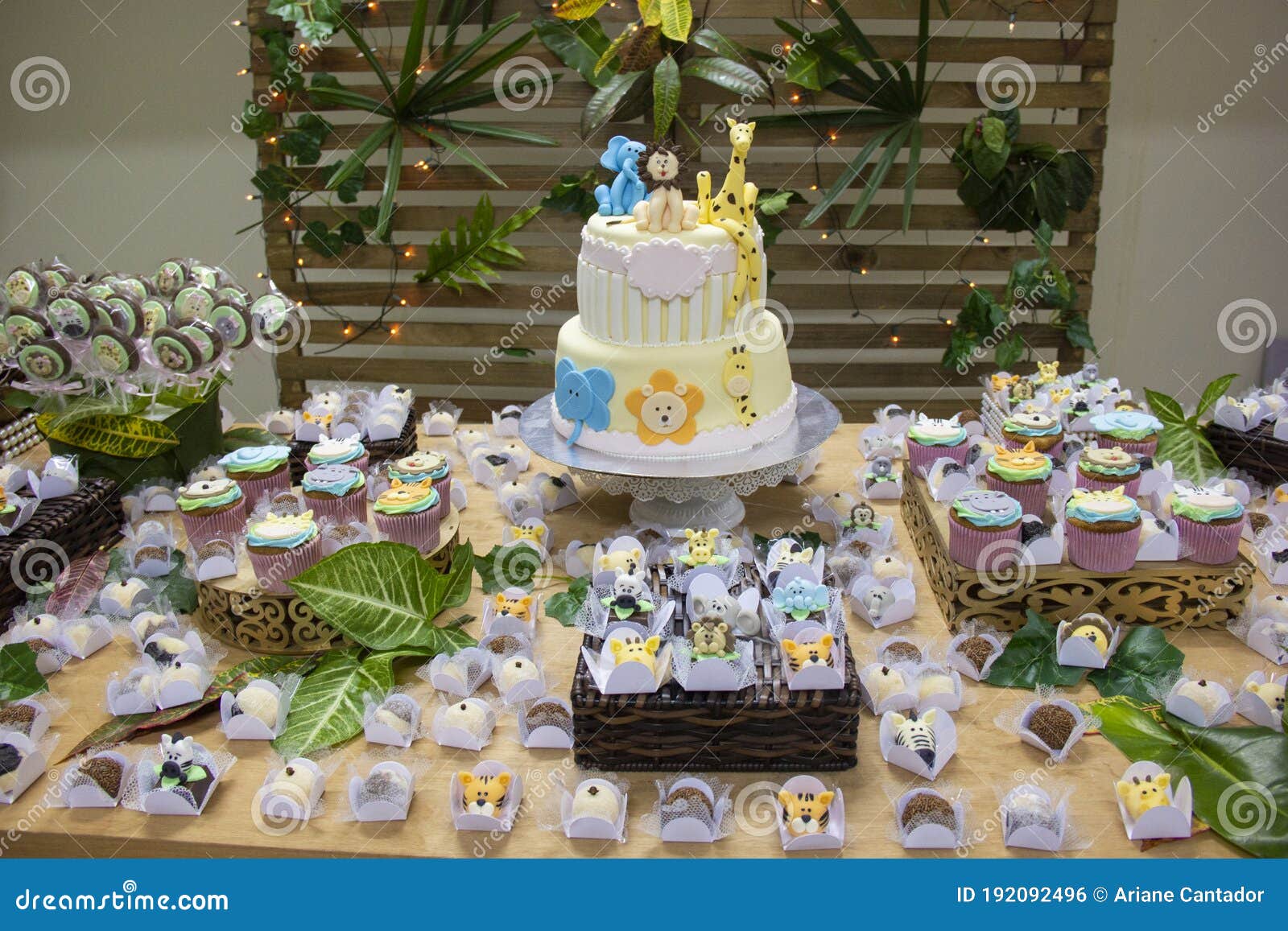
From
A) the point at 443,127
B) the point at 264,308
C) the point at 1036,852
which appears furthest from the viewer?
the point at 443,127

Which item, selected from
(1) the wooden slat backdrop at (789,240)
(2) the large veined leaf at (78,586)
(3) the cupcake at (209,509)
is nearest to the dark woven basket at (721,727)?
(3) the cupcake at (209,509)

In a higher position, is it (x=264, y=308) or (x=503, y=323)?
(x=264, y=308)

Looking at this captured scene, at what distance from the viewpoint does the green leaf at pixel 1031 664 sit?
2.61 meters

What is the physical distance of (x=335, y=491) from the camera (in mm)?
3041

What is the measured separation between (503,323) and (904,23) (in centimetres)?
239

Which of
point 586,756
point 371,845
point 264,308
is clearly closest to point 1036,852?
point 586,756

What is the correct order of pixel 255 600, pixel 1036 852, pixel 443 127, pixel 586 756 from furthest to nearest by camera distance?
Result: pixel 443 127 < pixel 255 600 < pixel 586 756 < pixel 1036 852

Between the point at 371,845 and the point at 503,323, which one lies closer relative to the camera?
the point at 371,845

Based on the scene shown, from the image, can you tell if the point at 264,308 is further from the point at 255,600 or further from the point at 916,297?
the point at 916,297

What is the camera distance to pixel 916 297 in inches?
206

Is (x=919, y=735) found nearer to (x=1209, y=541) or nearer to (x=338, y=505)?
(x=1209, y=541)

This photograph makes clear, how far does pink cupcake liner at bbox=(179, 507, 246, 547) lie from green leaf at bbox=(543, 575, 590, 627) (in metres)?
0.92

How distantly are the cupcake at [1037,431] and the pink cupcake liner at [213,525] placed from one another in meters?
2.43

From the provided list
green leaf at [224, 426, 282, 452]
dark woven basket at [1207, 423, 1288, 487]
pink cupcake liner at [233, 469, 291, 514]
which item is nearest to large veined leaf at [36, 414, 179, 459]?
green leaf at [224, 426, 282, 452]
